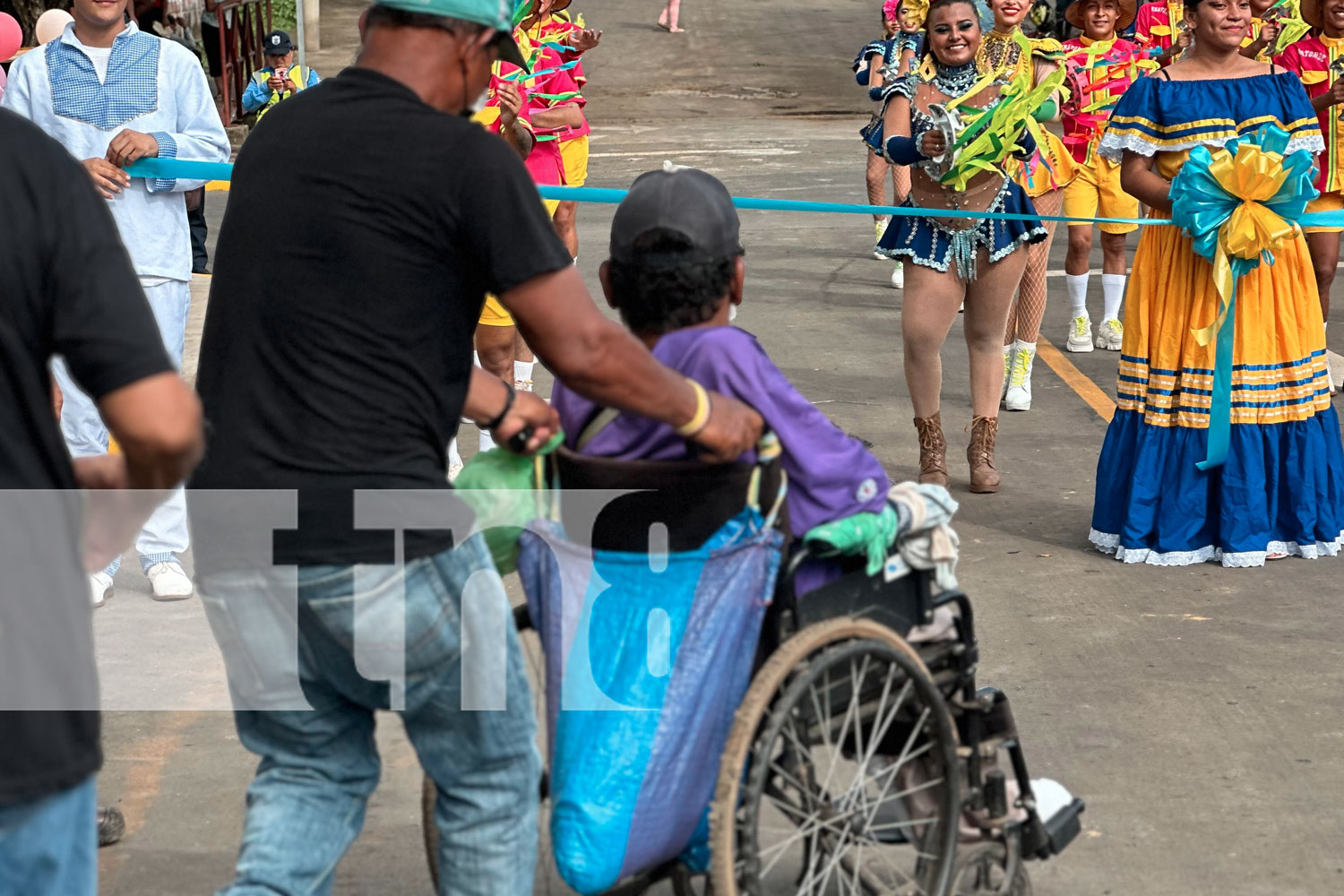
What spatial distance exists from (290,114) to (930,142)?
384 centimetres

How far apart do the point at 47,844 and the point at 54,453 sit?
0.48 metres

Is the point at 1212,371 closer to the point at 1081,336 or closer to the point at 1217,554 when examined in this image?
the point at 1217,554

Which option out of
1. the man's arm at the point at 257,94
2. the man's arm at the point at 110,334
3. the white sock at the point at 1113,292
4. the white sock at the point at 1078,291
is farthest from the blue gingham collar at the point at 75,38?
the man's arm at the point at 257,94

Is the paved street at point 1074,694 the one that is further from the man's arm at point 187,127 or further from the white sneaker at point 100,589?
the man's arm at point 187,127

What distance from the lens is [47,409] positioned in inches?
84.1

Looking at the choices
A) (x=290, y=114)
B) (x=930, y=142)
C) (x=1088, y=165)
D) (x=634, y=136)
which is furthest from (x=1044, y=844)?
(x=634, y=136)

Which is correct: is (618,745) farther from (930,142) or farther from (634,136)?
(634,136)

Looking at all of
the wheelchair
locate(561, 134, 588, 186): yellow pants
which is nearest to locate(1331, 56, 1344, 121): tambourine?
locate(561, 134, 588, 186): yellow pants

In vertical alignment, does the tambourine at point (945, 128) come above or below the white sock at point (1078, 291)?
above

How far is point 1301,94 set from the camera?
5770mm

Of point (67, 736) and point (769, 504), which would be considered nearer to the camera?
point (67, 736)

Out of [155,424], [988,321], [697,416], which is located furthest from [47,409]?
[988,321]

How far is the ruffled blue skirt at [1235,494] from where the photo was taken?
5.80m

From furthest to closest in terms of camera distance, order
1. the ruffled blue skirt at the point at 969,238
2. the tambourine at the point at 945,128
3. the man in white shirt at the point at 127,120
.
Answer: the ruffled blue skirt at the point at 969,238 → the tambourine at the point at 945,128 → the man in white shirt at the point at 127,120
